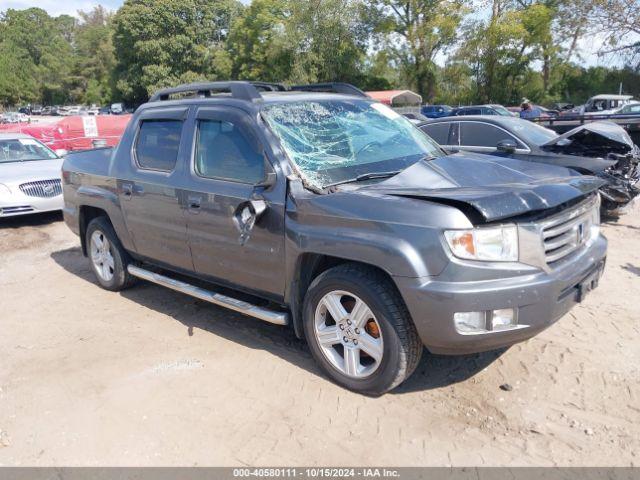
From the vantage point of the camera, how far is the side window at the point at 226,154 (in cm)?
391

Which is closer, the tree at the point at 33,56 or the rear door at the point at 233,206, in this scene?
the rear door at the point at 233,206

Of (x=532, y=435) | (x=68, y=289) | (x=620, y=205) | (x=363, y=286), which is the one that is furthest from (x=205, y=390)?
(x=620, y=205)

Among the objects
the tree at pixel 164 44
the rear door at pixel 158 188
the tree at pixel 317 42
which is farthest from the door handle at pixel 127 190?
the tree at pixel 164 44

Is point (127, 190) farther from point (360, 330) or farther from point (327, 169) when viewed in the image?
point (360, 330)

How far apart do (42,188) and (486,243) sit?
7.92 metres

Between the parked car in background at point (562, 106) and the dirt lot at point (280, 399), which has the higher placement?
the parked car in background at point (562, 106)

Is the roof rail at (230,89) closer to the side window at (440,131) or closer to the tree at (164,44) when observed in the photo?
the side window at (440,131)

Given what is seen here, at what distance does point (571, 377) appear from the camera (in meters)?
3.63

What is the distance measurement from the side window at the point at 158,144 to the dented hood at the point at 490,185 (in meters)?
1.84

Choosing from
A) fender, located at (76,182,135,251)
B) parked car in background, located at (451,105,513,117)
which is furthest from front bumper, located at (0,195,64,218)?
parked car in background, located at (451,105,513,117)

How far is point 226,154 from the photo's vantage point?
163 inches

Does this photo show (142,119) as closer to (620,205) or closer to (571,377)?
(571,377)

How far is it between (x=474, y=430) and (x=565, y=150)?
6150 millimetres

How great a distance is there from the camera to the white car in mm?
8617
